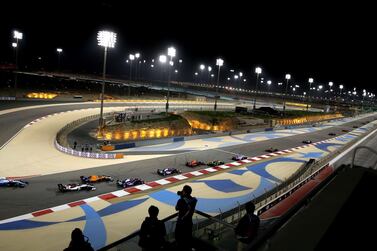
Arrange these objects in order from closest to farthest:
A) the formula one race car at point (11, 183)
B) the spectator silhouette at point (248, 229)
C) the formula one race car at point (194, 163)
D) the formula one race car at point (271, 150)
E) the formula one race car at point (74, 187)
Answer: the spectator silhouette at point (248, 229) < the formula one race car at point (74, 187) < the formula one race car at point (11, 183) < the formula one race car at point (194, 163) < the formula one race car at point (271, 150)

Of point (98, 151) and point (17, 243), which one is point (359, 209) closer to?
point (17, 243)

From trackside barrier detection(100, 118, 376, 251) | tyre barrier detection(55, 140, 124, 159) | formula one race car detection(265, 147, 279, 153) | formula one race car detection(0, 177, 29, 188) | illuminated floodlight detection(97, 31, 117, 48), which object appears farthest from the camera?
formula one race car detection(265, 147, 279, 153)

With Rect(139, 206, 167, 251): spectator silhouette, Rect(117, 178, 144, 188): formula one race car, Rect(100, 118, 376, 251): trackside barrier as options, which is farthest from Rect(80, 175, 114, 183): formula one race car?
Rect(139, 206, 167, 251): spectator silhouette

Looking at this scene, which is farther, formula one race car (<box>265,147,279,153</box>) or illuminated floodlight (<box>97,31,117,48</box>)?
formula one race car (<box>265,147,279,153</box>)

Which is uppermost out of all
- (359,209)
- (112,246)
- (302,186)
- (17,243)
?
(359,209)

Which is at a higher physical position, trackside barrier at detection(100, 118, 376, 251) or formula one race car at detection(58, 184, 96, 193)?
trackside barrier at detection(100, 118, 376, 251)

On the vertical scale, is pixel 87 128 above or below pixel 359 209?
below

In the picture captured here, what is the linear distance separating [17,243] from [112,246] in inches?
340

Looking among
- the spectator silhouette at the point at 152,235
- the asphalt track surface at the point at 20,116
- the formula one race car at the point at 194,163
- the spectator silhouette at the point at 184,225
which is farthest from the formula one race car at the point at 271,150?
the spectator silhouette at the point at 152,235

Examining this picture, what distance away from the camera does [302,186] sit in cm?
2223

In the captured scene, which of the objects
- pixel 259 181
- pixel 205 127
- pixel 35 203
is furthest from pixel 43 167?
pixel 205 127

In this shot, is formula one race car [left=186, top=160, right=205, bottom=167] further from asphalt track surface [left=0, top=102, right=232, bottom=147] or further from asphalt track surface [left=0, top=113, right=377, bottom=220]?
asphalt track surface [left=0, top=102, right=232, bottom=147]

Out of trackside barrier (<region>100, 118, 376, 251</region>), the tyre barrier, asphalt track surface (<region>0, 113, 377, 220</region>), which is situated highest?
trackside barrier (<region>100, 118, 376, 251</region>)

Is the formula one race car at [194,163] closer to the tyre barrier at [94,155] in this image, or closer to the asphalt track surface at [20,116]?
the tyre barrier at [94,155]
